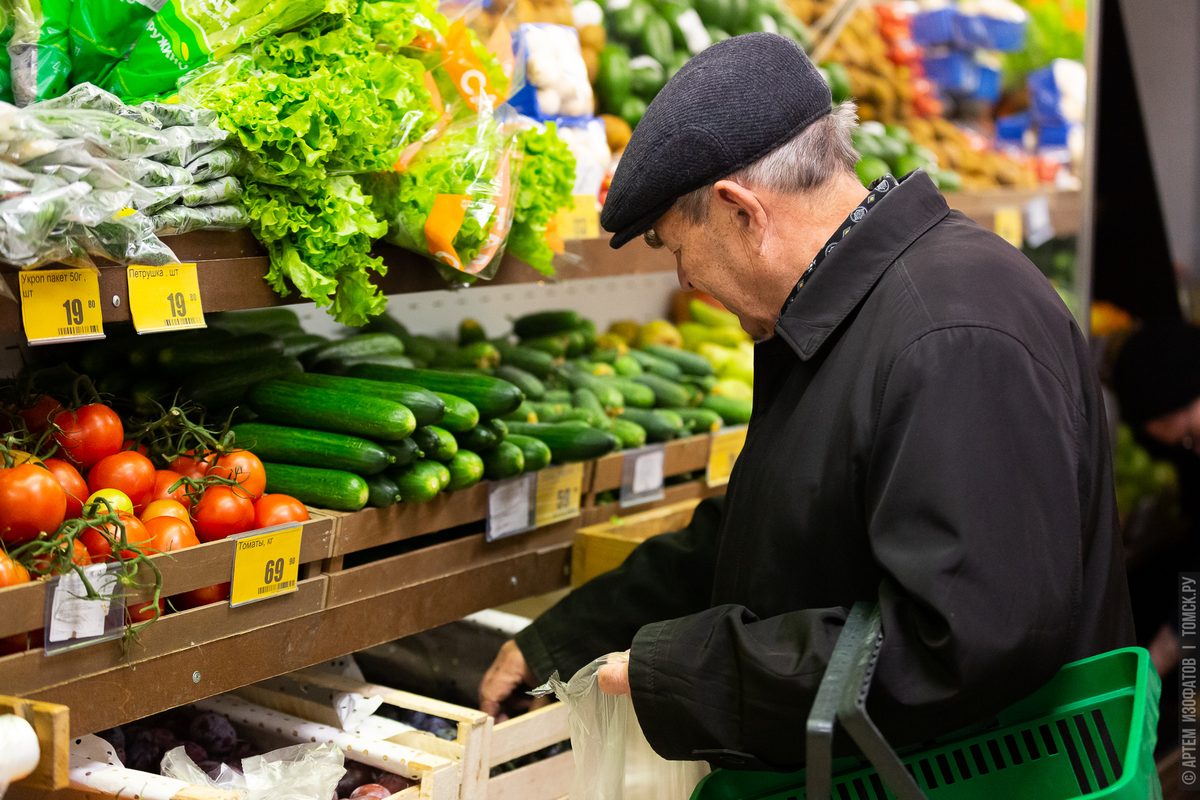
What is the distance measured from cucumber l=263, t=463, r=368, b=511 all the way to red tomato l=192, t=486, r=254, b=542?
8.3 inches

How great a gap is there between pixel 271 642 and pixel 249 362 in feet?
2.29

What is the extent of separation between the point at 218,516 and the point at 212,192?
0.55 m

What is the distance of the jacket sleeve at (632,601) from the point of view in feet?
7.10

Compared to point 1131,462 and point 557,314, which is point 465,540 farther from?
point 1131,462

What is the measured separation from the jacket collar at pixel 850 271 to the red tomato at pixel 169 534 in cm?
102

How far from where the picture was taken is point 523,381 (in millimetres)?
2924

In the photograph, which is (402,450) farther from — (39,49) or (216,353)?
(39,49)

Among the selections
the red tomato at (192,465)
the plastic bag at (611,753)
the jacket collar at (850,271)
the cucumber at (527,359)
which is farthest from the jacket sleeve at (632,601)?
the cucumber at (527,359)

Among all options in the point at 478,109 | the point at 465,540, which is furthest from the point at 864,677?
the point at 478,109

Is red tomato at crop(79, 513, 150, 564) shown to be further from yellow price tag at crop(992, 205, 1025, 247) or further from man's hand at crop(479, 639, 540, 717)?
yellow price tag at crop(992, 205, 1025, 247)

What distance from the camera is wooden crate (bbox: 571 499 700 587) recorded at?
98.2 inches

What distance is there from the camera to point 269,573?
72.0 inches

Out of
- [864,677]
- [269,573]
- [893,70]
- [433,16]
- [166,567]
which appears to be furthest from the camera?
[893,70]

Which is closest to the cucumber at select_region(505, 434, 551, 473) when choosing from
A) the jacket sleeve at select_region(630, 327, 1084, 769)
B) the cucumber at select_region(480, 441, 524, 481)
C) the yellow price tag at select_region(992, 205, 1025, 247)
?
the cucumber at select_region(480, 441, 524, 481)
